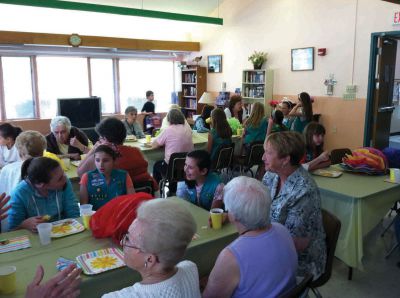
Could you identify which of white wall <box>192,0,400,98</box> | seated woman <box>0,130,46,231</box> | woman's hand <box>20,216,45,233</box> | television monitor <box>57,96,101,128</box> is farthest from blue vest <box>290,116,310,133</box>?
woman's hand <box>20,216,45,233</box>

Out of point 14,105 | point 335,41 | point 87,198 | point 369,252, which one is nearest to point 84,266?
point 87,198

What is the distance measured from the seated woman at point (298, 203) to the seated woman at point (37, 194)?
1.35 m

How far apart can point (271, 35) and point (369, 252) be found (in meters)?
6.10

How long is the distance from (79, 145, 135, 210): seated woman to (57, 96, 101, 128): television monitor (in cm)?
405

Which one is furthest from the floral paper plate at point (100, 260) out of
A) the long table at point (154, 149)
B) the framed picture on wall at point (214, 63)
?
the framed picture on wall at point (214, 63)

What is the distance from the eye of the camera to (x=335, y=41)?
711cm

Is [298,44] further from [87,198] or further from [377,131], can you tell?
[87,198]

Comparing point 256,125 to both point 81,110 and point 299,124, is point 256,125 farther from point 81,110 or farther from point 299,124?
point 81,110

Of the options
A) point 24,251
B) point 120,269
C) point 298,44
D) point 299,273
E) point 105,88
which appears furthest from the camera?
point 105,88

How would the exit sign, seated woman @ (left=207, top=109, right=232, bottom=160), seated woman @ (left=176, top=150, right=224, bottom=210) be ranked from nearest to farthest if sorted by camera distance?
seated woman @ (left=176, top=150, right=224, bottom=210), seated woman @ (left=207, top=109, right=232, bottom=160), the exit sign

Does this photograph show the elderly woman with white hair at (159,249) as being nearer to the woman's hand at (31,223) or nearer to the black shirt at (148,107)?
the woman's hand at (31,223)

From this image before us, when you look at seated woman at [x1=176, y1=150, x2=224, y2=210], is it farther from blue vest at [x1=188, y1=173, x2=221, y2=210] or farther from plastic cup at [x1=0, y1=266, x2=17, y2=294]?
plastic cup at [x1=0, y1=266, x2=17, y2=294]

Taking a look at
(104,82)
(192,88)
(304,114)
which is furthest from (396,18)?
(104,82)

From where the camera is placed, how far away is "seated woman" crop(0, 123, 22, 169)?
3.83 m
